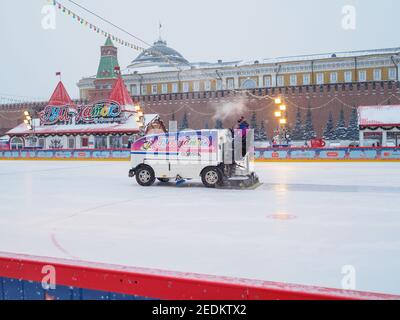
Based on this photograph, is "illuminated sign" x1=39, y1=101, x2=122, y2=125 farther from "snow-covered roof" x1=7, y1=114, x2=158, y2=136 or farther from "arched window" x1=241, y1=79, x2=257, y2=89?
"arched window" x1=241, y1=79, x2=257, y2=89

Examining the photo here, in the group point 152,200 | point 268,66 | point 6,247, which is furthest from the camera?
point 268,66

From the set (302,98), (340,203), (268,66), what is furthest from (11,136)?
(340,203)

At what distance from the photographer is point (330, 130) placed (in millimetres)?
36469

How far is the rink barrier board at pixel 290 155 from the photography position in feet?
66.0

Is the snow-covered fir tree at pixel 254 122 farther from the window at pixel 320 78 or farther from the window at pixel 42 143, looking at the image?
the window at pixel 42 143

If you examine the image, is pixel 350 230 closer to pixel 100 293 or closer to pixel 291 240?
pixel 291 240

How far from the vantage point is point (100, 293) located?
8.32 feet

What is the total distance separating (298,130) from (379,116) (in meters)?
10.0

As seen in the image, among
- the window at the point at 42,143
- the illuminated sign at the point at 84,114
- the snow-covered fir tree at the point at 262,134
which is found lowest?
the window at the point at 42,143

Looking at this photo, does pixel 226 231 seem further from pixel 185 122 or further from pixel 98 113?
pixel 185 122

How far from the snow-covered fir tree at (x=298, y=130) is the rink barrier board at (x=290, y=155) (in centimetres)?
1468

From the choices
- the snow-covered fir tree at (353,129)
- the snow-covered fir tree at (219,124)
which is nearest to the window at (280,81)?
the snow-covered fir tree at (219,124)
